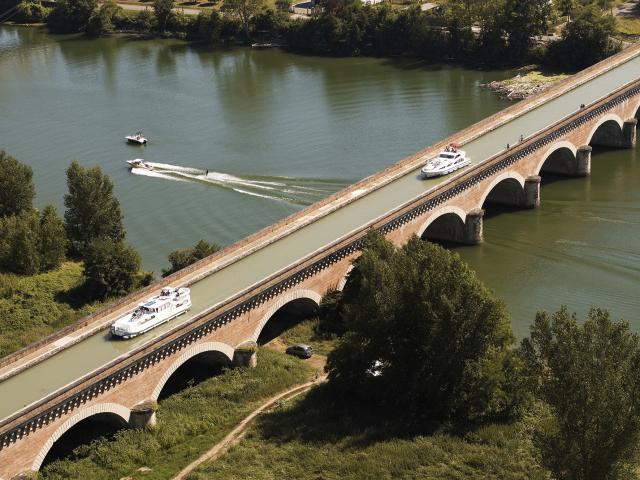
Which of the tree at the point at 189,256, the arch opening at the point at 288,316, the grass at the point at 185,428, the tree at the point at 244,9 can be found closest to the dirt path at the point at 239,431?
the grass at the point at 185,428

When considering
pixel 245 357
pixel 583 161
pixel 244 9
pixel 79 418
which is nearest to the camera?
pixel 79 418

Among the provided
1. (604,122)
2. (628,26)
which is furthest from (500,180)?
(628,26)

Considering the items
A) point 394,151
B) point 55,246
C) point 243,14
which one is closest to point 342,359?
point 55,246

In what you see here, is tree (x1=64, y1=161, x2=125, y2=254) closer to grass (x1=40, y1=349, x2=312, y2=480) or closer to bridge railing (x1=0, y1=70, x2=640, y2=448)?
bridge railing (x1=0, y1=70, x2=640, y2=448)

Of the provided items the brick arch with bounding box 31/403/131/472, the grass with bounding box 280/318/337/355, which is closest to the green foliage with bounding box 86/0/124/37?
the grass with bounding box 280/318/337/355

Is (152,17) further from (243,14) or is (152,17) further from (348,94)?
(348,94)

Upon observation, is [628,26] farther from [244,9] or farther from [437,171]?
[437,171]
